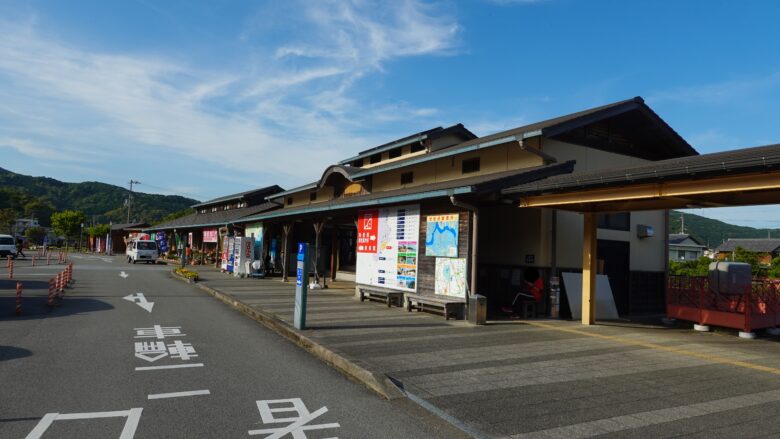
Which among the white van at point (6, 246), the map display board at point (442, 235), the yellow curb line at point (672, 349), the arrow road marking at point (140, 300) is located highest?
the map display board at point (442, 235)

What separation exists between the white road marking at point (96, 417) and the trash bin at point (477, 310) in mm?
7628

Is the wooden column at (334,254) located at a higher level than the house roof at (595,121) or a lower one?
lower

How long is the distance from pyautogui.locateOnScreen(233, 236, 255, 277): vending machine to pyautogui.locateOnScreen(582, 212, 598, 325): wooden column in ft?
58.0

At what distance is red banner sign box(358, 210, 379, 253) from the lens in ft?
51.6

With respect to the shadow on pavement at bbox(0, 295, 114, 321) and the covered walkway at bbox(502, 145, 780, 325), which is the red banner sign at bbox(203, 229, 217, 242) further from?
the covered walkway at bbox(502, 145, 780, 325)

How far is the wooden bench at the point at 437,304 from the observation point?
1173 cm

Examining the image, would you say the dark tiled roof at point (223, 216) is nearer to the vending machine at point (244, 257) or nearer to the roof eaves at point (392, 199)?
the vending machine at point (244, 257)

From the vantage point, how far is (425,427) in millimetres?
4738

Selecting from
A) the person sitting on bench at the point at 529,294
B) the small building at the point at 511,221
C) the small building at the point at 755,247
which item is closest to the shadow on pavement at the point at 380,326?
the small building at the point at 511,221

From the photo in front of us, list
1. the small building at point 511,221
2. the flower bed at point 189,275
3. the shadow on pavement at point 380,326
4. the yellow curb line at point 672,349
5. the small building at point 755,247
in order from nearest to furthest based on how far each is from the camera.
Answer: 1. the yellow curb line at point 672,349
2. the shadow on pavement at point 380,326
3. the small building at point 511,221
4. the flower bed at point 189,275
5. the small building at point 755,247

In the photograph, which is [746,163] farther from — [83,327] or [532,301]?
[83,327]

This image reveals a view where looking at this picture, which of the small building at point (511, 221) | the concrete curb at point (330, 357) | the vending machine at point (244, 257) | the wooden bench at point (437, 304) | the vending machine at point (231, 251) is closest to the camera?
the concrete curb at point (330, 357)

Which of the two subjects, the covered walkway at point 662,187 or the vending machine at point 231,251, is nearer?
the covered walkway at point 662,187

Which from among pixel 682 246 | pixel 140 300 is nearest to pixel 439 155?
pixel 140 300
